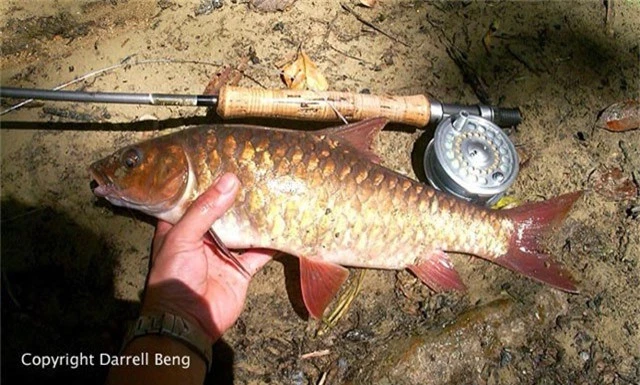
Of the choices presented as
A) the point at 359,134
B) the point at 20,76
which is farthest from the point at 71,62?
the point at 359,134

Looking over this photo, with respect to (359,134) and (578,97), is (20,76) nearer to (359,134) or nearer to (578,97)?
(359,134)

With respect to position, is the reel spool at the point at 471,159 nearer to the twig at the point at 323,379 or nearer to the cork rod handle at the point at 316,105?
the cork rod handle at the point at 316,105

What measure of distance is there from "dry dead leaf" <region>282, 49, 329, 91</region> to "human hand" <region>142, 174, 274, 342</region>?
4.37 feet

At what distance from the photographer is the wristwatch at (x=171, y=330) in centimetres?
262

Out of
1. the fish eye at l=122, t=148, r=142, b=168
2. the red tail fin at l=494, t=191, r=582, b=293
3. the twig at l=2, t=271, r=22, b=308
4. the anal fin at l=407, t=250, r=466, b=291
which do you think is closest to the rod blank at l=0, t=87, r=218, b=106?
the fish eye at l=122, t=148, r=142, b=168

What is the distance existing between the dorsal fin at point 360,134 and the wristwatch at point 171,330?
1387mm

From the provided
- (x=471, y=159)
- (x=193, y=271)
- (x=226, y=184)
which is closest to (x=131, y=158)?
(x=226, y=184)

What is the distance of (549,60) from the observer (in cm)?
428

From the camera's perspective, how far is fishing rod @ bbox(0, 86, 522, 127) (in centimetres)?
307

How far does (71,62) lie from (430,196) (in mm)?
2803

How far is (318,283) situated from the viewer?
315 cm

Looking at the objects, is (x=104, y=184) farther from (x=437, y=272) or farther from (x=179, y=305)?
(x=437, y=272)

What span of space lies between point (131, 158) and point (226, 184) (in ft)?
1.88

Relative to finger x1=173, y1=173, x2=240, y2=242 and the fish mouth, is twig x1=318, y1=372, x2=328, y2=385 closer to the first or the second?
finger x1=173, y1=173, x2=240, y2=242
